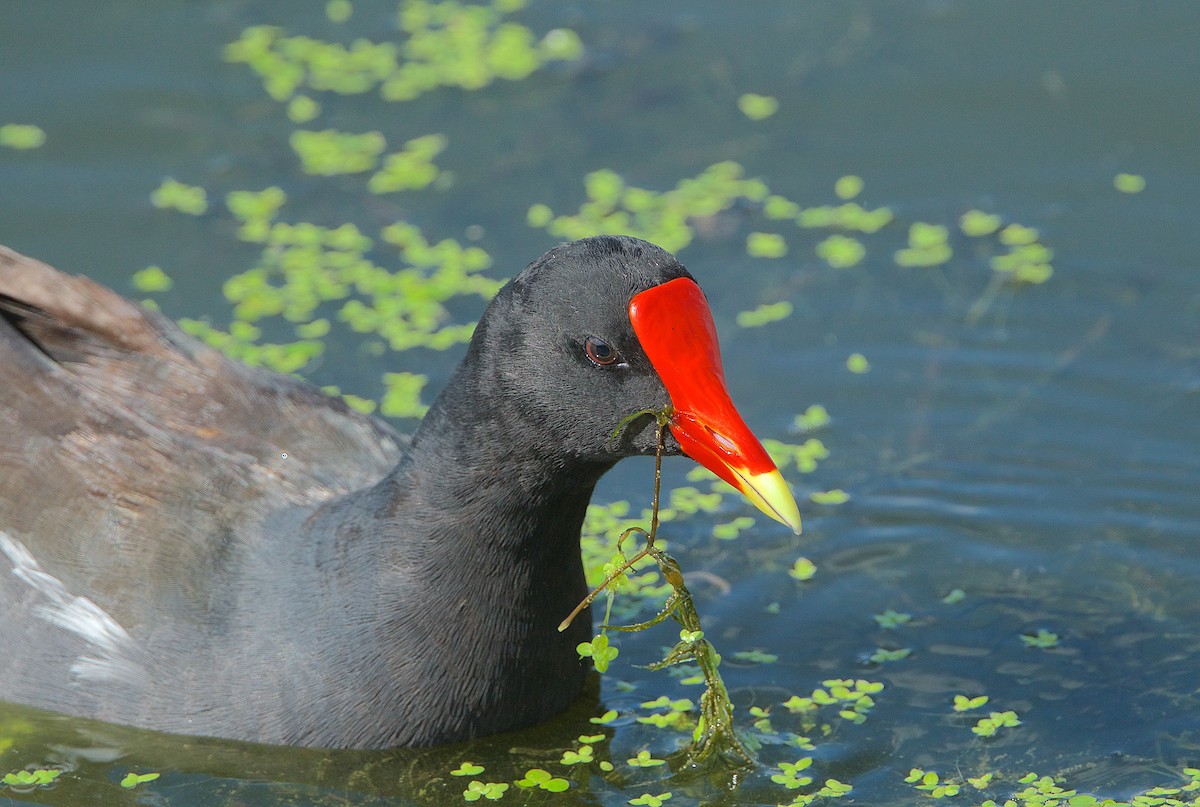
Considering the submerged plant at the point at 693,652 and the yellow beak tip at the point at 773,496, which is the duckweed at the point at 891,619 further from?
the yellow beak tip at the point at 773,496

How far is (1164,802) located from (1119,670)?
2.16 ft

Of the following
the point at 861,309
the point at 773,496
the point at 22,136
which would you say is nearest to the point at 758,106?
the point at 861,309

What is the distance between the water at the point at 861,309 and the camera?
469 centimetres

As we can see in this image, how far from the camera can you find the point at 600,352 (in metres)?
3.88

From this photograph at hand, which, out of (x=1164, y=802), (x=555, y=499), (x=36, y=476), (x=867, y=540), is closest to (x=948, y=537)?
(x=867, y=540)

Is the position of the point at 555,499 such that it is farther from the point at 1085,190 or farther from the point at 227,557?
the point at 1085,190

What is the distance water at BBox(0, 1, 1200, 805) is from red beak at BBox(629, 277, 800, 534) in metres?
1.15

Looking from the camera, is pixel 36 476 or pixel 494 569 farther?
pixel 36 476

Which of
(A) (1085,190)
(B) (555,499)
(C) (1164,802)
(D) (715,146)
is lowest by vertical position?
(C) (1164,802)

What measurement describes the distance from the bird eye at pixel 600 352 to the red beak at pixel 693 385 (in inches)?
3.1

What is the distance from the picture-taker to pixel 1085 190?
23.4 ft

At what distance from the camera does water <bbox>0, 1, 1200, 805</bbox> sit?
469 cm

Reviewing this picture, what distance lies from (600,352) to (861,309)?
2935 mm

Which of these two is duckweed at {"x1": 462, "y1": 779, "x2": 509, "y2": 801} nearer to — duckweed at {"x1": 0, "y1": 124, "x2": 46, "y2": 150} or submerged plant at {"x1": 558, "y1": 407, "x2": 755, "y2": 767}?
submerged plant at {"x1": 558, "y1": 407, "x2": 755, "y2": 767}
